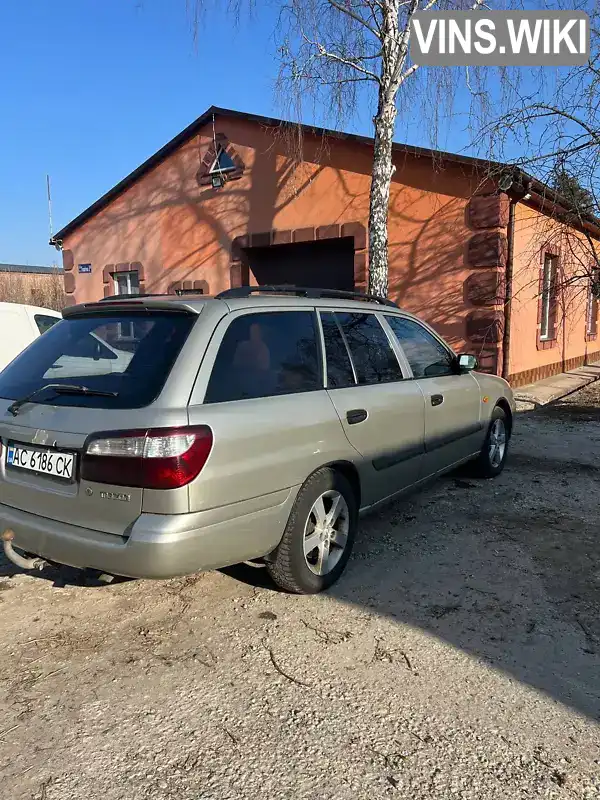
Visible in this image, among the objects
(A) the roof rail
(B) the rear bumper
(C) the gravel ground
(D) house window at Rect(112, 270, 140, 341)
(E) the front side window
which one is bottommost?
(C) the gravel ground

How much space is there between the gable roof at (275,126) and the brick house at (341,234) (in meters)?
0.04

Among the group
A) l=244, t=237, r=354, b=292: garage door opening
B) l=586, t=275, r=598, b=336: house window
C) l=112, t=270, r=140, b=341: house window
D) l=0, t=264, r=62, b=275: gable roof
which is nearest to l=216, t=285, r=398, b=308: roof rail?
l=244, t=237, r=354, b=292: garage door opening

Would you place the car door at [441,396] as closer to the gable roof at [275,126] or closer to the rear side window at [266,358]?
the rear side window at [266,358]

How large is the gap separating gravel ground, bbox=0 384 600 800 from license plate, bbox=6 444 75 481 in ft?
2.84

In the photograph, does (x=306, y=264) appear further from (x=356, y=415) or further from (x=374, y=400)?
(x=356, y=415)

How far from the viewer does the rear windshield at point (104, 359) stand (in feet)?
9.08

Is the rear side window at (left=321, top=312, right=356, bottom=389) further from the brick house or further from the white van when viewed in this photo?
the brick house

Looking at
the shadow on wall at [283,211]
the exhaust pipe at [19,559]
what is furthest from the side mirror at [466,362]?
the shadow on wall at [283,211]

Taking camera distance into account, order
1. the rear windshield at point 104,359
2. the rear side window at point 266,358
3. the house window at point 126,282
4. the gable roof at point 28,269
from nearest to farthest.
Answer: the rear windshield at point 104,359, the rear side window at point 266,358, the house window at point 126,282, the gable roof at point 28,269

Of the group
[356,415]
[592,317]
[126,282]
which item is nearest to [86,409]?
[356,415]

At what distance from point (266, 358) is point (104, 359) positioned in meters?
0.83

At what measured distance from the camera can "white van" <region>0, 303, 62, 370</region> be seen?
6090 millimetres

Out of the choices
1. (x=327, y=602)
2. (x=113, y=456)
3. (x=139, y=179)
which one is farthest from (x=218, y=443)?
(x=139, y=179)
